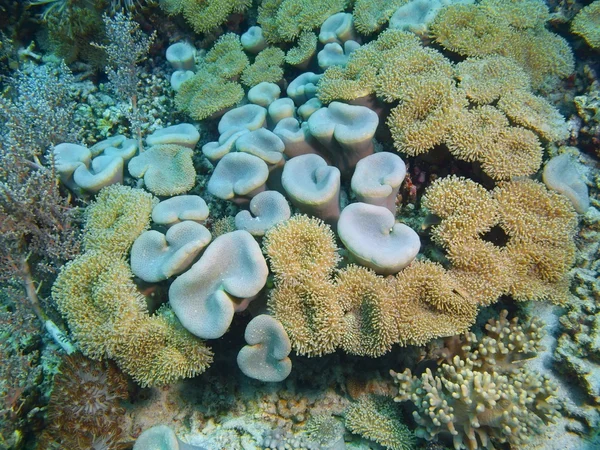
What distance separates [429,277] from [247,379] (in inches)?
73.2

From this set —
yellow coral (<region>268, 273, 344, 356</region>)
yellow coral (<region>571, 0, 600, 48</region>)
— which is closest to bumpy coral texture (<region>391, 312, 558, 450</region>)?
yellow coral (<region>268, 273, 344, 356</region>)

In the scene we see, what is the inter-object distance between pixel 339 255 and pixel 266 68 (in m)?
2.55

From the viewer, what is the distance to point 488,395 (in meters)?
2.59

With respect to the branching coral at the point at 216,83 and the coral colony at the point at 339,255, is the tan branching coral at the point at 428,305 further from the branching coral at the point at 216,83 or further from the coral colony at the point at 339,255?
the branching coral at the point at 216,83

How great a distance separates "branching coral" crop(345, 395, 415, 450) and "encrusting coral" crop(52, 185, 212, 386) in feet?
4.18

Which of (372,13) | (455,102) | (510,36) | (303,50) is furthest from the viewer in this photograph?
(303,50)

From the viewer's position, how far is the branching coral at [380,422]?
9.71ft

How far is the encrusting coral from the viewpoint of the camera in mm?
2916

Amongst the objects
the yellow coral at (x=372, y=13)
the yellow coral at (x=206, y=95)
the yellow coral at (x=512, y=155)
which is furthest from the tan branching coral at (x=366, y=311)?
the yellow coral at (x=372, y=13)

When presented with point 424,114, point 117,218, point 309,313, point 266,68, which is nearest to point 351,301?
point 309,313

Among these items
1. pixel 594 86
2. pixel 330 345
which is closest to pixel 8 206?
pixel 330 345

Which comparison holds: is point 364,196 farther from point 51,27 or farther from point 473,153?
point 51,27

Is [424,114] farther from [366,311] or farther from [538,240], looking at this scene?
[366,311]

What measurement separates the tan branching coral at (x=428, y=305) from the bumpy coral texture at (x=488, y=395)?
0.25m
